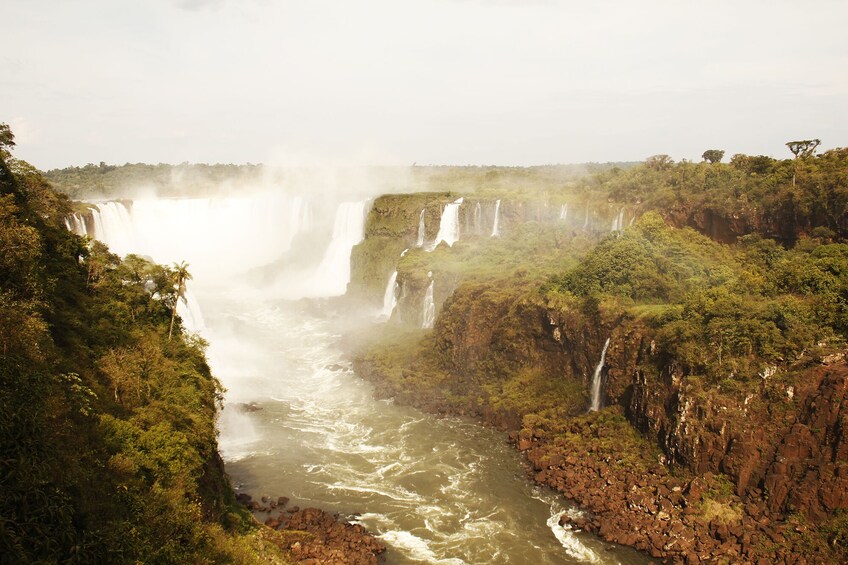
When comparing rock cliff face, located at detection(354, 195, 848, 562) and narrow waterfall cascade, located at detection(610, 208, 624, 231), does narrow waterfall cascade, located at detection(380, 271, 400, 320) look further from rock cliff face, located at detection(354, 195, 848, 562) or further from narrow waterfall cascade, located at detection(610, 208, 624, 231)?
narrow waterfall cascade, located at detection(610, 208, 624, 231)

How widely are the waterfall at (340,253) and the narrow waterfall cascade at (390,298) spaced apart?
9.93m

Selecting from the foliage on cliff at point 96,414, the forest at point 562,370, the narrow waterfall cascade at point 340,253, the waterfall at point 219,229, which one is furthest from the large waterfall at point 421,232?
the foliage on cliff at point 96,414

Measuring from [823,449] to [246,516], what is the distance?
21.7 m

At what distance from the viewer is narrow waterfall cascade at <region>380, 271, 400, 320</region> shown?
2045 inches

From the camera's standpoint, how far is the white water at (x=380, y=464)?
22.4 meters

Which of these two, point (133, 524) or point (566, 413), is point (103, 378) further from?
point (566, 413)

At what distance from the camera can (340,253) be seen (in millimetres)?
66562

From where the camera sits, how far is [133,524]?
13281 mm

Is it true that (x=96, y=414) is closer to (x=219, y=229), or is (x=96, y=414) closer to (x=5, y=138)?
(x=5, y=138)

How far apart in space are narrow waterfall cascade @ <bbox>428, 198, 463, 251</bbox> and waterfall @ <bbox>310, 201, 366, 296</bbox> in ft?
36.9

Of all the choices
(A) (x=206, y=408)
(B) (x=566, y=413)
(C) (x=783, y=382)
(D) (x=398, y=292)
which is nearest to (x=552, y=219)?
(D) (x=398, y=292)

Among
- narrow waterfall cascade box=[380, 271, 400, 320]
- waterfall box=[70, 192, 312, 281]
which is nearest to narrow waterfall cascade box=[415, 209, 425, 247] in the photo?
narrow waterfall cascade box=[380, 271, 400, 320]

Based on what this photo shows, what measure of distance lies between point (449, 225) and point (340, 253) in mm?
15258

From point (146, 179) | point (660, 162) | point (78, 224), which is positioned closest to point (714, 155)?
point (660, 162)
